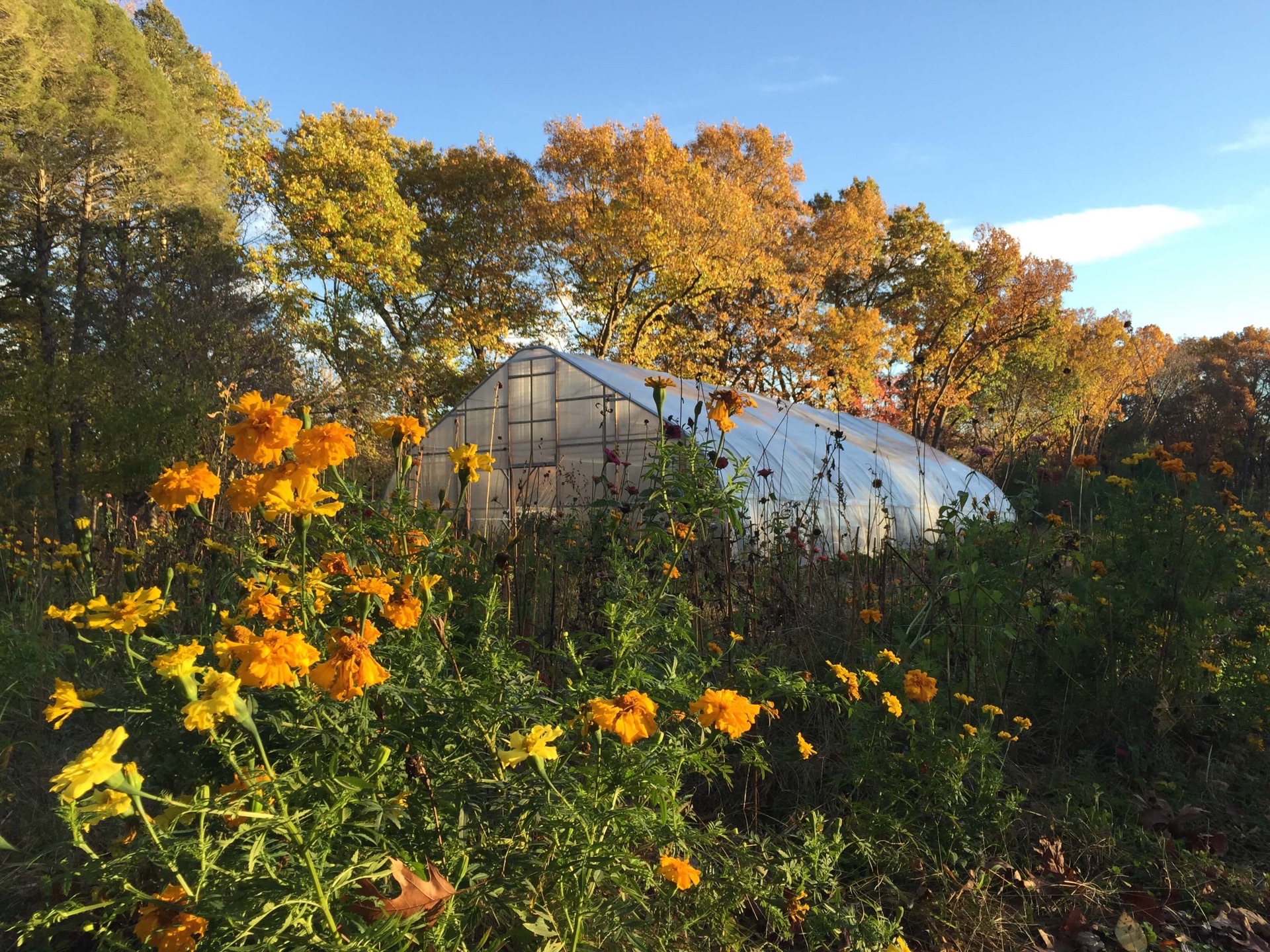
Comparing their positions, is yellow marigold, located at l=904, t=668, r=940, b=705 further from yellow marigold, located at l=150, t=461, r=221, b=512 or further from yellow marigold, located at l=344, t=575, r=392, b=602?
yellow marigold, located at l=150, t=461, r=221, b=512

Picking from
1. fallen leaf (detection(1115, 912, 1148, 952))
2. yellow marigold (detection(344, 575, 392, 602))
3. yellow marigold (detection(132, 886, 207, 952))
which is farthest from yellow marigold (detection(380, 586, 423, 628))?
fallen leaf (detection(1115, 912, 1148, 952))

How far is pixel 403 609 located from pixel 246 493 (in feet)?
0.89

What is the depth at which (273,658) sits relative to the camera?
2.74ft

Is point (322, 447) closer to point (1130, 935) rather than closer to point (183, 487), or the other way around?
point (183, 487)

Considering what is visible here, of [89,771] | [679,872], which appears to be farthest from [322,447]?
[679,872]

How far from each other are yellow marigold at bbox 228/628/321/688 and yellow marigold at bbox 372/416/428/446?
43 cm

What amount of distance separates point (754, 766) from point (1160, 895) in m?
0.90

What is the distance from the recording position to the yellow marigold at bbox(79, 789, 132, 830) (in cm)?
79

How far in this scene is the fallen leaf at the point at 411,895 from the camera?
93 cm

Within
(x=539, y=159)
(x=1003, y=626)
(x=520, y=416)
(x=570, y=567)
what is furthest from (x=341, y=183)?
(x=1003, y=626)

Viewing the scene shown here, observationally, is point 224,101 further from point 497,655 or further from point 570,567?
point 497,655

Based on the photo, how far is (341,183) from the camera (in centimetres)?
1291

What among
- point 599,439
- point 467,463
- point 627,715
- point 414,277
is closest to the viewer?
point 627,715

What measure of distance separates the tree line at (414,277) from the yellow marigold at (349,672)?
9.54ft
